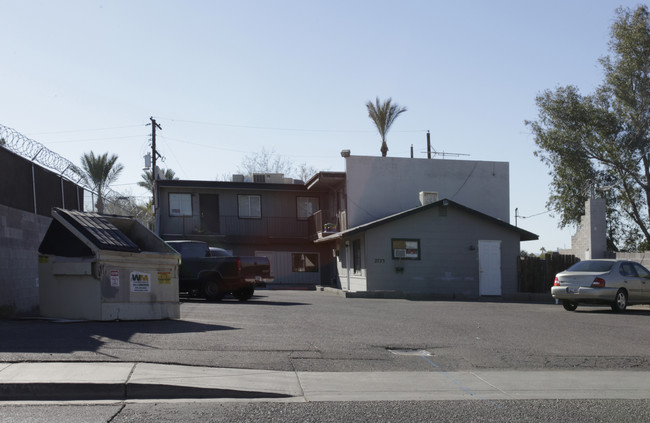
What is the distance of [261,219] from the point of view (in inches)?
1449

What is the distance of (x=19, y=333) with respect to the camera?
9.84 meters

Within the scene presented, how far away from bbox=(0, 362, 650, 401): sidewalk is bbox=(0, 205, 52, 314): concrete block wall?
6.29 metres

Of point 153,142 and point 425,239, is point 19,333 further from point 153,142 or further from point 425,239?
point 153,142

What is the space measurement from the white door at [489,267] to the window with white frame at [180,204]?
53.7 ft

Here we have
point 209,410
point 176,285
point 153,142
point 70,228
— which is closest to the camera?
point 209,410

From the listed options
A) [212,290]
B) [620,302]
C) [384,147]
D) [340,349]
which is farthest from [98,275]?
[384,147]

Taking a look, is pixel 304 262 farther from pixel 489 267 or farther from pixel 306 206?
pixel 489 267

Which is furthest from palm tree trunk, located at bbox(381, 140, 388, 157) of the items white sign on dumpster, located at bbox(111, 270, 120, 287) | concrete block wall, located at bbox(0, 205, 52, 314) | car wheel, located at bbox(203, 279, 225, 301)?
white sign on dumpster, located at bbox(111, 270, 120, 287)

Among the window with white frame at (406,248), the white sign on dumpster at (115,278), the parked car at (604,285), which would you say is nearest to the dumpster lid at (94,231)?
the white sign on dumpster at (115,278)

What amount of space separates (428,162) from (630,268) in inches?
634

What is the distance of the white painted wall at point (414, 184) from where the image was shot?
32031 mm

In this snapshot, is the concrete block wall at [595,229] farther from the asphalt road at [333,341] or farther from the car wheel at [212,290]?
the car wheel at [212,290]

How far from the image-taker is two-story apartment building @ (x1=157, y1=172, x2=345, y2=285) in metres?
35.8

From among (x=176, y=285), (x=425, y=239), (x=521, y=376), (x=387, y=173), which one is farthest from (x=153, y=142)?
(x=521, y=376)
